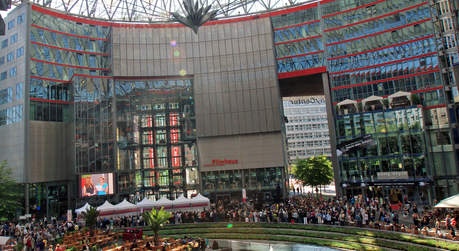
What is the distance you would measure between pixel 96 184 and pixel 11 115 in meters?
17.6

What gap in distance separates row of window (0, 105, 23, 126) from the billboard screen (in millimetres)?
13836

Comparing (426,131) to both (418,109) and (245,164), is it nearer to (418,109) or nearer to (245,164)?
(418,109)

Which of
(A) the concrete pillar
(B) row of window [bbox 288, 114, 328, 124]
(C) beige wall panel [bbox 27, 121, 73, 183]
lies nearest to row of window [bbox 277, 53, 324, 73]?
(A) the concrete pillar

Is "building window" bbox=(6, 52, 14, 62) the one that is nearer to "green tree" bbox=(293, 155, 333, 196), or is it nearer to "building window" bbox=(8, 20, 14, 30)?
"building window" bbox=(8, 20, 14, 30)

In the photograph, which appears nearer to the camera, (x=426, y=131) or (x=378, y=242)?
(x=378, y=242)

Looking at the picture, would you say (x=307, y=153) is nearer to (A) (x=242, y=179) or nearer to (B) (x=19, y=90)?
(A) (x=242, y=179)

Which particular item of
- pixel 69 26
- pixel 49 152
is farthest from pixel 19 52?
pixel 49 152

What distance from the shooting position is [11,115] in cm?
5309

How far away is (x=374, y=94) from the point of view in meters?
51.7

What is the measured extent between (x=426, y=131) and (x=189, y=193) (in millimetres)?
38861

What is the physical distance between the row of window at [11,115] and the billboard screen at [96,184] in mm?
13836

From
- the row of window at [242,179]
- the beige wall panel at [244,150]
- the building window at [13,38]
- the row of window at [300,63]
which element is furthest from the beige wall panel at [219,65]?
the building window at [13,38]

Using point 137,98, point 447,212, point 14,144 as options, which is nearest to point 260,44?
point 137,98

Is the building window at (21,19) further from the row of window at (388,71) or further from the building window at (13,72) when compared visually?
the row of window at (388,71)
